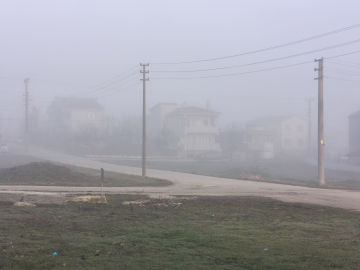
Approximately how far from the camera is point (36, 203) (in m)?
12.9

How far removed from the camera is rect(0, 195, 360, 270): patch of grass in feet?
20.9

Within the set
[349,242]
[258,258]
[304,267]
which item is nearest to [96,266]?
[258,258]

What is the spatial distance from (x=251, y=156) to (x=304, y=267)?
78649mm

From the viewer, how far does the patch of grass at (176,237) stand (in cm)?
636

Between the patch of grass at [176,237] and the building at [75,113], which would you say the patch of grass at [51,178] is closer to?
the patch of grass at [176,237]

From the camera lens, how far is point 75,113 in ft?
300

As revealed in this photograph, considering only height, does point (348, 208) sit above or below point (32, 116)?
below

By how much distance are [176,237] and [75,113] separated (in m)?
87.4

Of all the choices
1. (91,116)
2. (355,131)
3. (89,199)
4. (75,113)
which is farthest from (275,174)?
(75,113)

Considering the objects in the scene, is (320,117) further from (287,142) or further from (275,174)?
(287,142)

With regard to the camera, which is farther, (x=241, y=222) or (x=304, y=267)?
(x=241, y=222)

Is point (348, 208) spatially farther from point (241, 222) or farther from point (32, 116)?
point (32, 116)

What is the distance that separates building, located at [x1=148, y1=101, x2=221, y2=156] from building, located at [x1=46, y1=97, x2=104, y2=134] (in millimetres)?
21220

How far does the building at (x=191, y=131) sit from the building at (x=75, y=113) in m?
21.2
